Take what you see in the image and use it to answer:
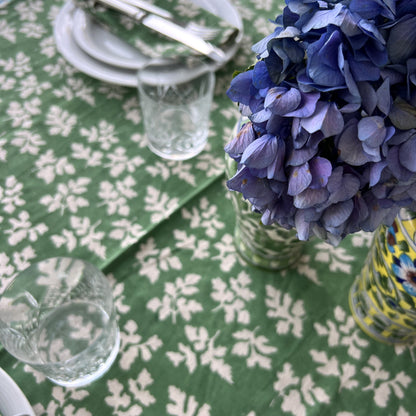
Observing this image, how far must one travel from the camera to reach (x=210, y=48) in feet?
1.64

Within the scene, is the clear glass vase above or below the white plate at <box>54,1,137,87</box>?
below

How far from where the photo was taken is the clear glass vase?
339 millimetres

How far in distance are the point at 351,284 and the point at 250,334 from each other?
0.11 meters

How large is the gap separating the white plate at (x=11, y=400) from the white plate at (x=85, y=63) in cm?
33

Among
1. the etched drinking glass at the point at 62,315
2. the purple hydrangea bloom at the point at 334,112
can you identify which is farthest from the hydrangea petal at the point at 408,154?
the etched drinking glass at the point at 62,315

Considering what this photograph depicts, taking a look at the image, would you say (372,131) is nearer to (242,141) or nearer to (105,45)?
(242,141)

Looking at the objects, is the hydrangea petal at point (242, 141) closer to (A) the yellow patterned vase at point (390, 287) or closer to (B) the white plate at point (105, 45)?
(A) the yellow patterned vase at point (390, 287)

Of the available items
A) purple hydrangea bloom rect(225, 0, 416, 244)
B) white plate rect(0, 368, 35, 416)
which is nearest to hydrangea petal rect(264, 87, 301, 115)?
purple hydrangea bloom rect(225, 0, 416, 244)

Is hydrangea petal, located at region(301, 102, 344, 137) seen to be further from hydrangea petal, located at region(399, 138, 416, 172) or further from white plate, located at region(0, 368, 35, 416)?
white plate, located at region(0, 368, 35, 416)

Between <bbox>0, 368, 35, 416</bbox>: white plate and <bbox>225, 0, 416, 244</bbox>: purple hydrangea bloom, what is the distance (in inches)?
8.8

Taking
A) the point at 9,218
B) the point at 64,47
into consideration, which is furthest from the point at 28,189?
the point at 64,47

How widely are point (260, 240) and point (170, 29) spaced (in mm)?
293

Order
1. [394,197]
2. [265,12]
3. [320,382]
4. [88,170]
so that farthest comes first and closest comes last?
[265,12]
[88,170]
[320,382]
[394,197]

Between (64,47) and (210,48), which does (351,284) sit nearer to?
(210,48)
